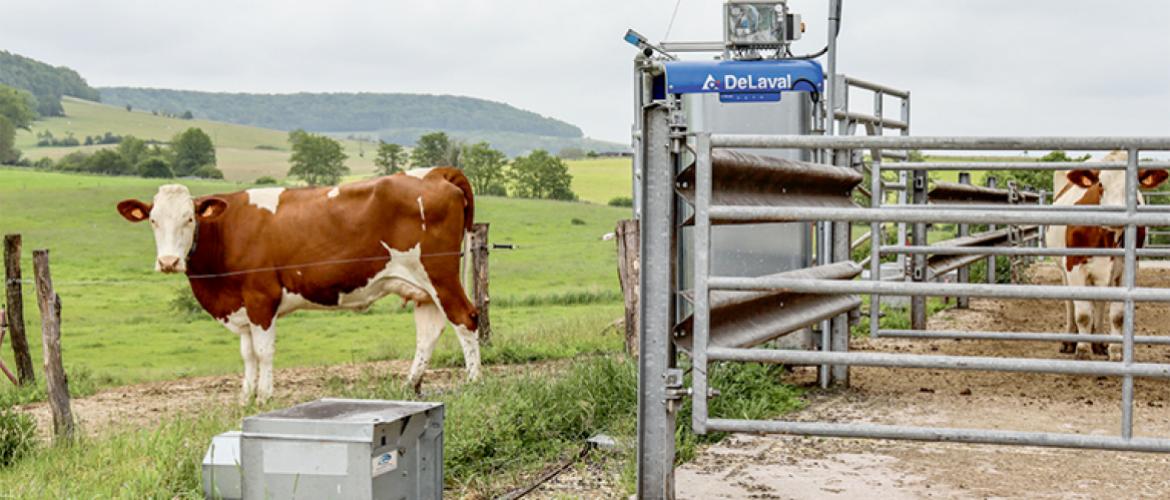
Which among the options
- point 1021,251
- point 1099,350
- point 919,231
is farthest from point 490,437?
point 1099,350

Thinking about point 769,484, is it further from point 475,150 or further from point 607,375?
point 475,150

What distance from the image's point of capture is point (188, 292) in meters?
28.5

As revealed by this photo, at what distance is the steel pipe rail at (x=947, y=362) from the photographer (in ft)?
15.1

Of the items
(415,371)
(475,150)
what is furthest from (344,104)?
(415,371)

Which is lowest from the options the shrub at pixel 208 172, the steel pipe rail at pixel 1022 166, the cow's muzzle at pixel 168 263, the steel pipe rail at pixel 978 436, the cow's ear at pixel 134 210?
the steel pipe rail at pixel 978 436

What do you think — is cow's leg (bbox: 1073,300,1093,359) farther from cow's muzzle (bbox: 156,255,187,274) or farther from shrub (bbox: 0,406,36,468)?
shrub (bbox: 0,406,36,468)

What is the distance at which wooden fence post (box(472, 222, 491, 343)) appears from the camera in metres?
14.3

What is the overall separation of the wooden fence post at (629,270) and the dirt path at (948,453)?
101 inches

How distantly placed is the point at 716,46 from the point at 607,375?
148 inches

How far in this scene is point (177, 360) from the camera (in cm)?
2125

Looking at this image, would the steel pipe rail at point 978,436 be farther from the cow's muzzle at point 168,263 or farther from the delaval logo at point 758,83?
the cow's muzzle at point 168,263

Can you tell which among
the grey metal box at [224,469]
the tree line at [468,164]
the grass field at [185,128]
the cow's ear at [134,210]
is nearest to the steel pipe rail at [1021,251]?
the grey metal box at [224,469]

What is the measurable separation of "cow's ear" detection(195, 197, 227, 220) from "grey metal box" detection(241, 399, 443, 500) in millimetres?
6346

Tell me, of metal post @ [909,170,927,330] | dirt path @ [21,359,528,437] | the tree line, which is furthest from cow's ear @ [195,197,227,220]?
the tree line
